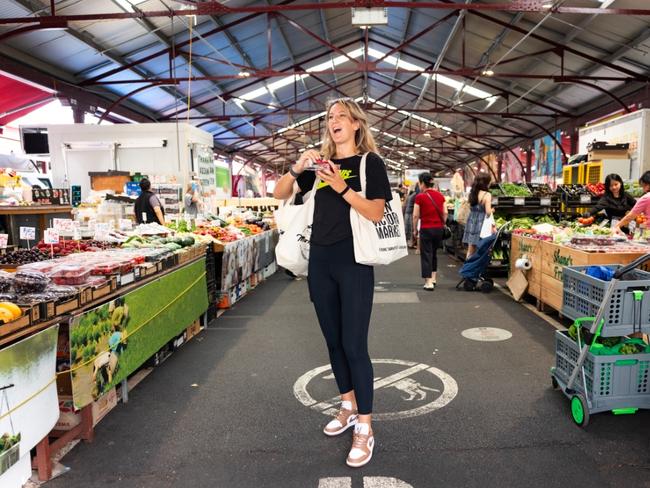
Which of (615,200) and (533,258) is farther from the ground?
(615,200)

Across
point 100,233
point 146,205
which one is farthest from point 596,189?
point 100,233

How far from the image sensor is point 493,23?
10875mm

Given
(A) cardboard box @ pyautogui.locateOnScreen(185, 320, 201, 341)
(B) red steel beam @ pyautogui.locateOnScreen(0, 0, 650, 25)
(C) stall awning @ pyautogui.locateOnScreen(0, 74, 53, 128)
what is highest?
(B) red steel beam @ pyautogui.locateOnScreen(0, 0, 650, 25)

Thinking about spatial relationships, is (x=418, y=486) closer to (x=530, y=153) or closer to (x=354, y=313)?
(x=354, y=313)

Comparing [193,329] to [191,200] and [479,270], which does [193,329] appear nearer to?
[479,270]

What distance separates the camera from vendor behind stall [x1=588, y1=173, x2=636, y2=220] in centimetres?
676

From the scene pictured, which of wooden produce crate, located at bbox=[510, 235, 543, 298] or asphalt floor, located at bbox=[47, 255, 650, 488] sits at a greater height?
wooden produce crate, located at bbox=[510, 235, 543, 298]

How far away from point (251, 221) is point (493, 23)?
7125 millimetres

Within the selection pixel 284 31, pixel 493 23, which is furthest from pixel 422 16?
pixel 284 31

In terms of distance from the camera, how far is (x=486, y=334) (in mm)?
4703

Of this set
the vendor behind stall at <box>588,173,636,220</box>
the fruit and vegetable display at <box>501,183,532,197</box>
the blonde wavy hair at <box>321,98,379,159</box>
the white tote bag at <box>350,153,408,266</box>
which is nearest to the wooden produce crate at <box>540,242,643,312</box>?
the vendor behind stall at <box>588,173,636,220</box>

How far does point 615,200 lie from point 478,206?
1.86m

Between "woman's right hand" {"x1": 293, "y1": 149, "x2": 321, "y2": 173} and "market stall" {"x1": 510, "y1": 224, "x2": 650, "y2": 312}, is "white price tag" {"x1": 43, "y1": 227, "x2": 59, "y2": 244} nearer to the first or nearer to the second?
"woman's right hand" {"x1": 293, "y1": 149, "x2": 321, "y2": 173}

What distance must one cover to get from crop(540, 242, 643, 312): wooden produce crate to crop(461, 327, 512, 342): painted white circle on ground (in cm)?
58
